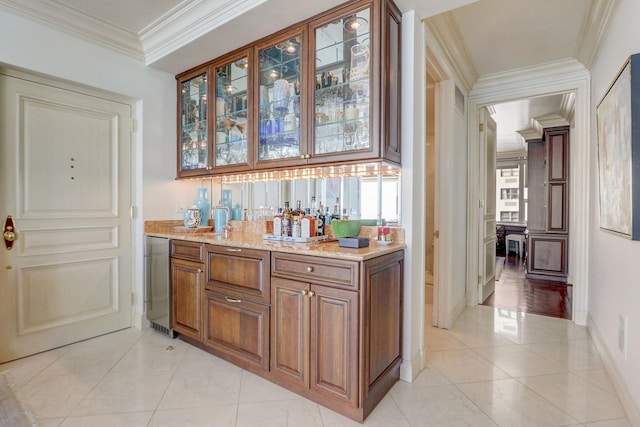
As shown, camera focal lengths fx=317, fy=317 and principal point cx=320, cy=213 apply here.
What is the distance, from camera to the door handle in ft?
7.58

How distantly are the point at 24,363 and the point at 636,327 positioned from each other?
12.9 ft

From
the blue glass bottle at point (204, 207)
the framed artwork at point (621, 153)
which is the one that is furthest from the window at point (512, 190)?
the blue glass bottle at point (204, 207)

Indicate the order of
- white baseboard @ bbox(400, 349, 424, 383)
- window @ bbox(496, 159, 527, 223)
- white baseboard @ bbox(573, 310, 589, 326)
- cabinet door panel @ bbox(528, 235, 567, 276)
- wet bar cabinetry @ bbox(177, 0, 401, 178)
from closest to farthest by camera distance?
wet bar cabinetry @ bbox(177, 0, 401, 178), white baseboard @ bbox(400, 349, 424, 383), white baseboard @ bbox(573, 310, 589, 326), cabinet door panel @ bbox(528, 235, 567, 276), window @ bbox(496, 159, 527, 223)

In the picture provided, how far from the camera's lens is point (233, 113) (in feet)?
9.27

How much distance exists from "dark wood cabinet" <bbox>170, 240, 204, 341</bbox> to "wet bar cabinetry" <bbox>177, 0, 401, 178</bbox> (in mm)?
774

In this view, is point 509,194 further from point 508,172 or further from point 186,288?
point 186,288

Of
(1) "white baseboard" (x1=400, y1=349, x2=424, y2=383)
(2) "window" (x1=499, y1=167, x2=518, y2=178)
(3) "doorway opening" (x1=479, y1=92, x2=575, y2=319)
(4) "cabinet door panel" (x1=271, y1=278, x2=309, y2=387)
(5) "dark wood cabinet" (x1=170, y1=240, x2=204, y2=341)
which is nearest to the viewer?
(4) "cabinet door panel" (x1=271, y1=278, x2=309, y2=387)

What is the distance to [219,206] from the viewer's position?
3.13m

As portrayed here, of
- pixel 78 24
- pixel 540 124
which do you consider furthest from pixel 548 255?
pixel 78 24

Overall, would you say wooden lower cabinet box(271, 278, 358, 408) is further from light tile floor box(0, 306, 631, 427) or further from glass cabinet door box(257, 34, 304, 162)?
glass cabinet door box(257, 34, 304, 162)

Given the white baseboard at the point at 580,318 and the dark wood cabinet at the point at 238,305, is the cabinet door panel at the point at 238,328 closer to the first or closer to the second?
the dark wood cabinet at the point at 238,305

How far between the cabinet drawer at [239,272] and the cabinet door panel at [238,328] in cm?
6

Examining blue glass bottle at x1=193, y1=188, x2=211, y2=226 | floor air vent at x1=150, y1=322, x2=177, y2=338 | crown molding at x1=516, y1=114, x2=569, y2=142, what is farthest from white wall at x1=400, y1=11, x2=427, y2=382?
crown molding at x1=516, y1=114, x2=569, y2=142

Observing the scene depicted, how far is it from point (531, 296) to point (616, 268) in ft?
7.88
